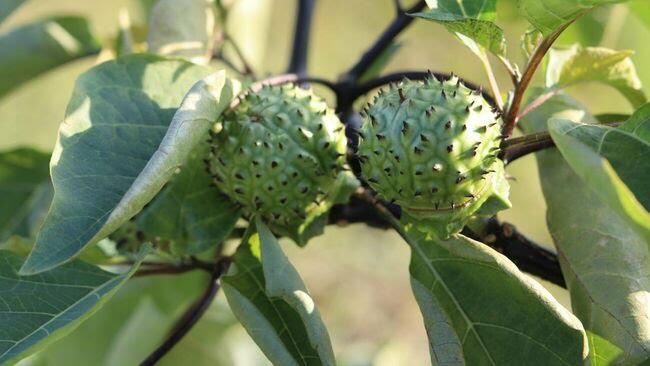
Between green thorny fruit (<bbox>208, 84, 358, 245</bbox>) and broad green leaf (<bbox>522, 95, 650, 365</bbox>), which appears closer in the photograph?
broad green leaf (<bbox>522, 95, 650, 365</bbox>)

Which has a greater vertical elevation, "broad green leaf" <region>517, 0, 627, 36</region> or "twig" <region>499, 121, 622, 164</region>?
"broad green leaf" <region>517, 0, 627, 36</region>

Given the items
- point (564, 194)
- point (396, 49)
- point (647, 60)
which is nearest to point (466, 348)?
point (564, 194)

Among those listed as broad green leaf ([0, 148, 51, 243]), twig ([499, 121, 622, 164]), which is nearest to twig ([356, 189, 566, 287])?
twig ([499, 121, 622, 164])

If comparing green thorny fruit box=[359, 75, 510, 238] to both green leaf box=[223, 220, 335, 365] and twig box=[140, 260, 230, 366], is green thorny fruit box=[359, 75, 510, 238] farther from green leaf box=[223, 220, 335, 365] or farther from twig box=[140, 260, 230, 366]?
twig box=[140, 260, 230, 366]

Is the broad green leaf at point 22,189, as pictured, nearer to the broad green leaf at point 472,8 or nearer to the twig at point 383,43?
the twig at point 383,43

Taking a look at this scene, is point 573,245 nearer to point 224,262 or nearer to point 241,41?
point 224,262

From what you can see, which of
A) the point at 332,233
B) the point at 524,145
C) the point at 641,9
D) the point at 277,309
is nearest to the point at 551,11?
Result: the point at 524,145

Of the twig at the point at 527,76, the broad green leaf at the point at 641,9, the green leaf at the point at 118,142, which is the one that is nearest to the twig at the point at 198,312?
the green leaf at the point at 118,142

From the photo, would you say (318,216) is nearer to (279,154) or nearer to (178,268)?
(279,154)

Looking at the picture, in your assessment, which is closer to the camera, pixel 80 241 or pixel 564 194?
pixel 80 241
